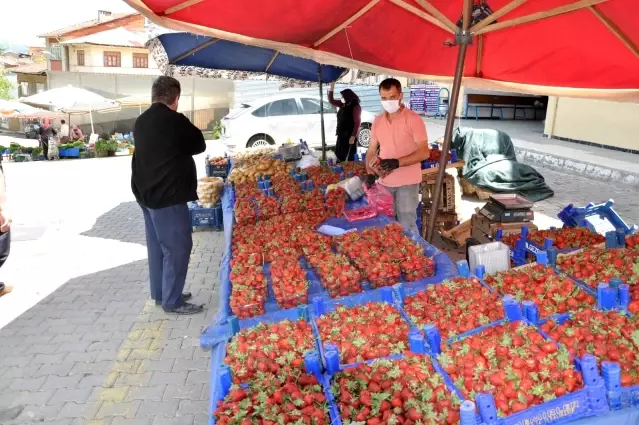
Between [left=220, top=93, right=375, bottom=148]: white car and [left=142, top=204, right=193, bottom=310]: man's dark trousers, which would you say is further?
[left=220, top=93, right=375, bottom=148]: white car

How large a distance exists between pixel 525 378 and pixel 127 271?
5357 mm

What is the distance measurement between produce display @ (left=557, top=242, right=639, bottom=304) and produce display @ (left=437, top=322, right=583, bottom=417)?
92 centimetres

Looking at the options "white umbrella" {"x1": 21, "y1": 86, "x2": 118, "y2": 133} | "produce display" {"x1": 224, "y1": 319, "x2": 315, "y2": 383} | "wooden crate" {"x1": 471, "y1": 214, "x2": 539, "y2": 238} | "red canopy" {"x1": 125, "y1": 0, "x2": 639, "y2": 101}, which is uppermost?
"red canopy" {"x1": 125, "y1": 0, "x2": 639, "y2": 101}

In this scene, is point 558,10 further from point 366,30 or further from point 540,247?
point 366,30

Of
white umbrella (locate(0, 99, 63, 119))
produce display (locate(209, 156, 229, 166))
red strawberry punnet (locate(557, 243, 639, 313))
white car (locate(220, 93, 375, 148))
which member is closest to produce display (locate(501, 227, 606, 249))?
red strawberry punnet (locate(557, 243, 639, 313))

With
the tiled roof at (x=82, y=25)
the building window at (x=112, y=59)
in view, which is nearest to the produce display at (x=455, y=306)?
the building window at (x=112, y=59)

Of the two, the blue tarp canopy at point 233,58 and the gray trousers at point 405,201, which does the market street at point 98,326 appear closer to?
the gray trousers at point 405,201

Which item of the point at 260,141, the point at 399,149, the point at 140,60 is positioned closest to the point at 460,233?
the point at 399,149

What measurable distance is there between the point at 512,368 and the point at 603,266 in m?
1.48

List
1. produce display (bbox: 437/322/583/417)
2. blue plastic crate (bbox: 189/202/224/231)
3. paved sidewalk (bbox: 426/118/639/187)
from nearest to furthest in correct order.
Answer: produce display (bbox: 437/322/583/417), blue plastic crate (bbox: 189/202/224/231), paved sidewalk (bbox: 426/118/639/187)

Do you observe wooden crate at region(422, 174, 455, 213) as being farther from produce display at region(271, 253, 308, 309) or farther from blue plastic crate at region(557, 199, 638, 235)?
produce display at region(271, 253, 308, 309)

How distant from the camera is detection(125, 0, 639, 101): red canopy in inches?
150

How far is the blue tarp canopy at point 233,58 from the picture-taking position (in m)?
6.75

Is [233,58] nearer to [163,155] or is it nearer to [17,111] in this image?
[163,155]
